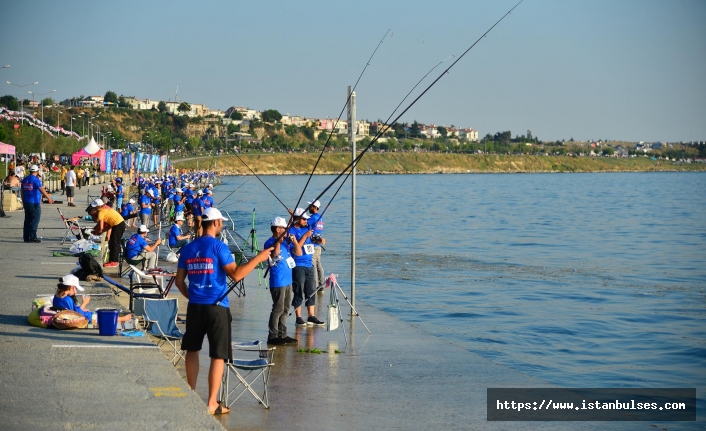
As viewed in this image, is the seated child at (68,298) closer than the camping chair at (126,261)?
Yes

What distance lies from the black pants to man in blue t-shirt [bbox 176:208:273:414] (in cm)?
981

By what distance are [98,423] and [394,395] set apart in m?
3.70

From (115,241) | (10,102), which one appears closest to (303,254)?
(115,241)

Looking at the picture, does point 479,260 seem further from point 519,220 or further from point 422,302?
point 519,220

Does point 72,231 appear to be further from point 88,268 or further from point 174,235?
point 88,268

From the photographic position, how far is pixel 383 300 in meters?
18.4

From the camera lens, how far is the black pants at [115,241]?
16.5 meters

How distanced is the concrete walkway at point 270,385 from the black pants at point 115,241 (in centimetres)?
326

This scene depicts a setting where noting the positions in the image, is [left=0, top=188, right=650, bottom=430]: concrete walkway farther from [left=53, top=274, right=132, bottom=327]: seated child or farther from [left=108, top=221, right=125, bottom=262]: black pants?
[left=108, top=221, right=125, bottom=262]: black pants

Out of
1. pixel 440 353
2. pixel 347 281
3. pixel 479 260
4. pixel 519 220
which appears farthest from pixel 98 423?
pixel 519 220

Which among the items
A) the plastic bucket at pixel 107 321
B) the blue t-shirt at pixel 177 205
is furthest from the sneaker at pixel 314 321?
the blue t-shirt at pixel 177 205

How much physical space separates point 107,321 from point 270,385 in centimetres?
183

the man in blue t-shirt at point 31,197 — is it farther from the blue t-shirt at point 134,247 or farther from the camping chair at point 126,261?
the blue t-shirt at point 134,247

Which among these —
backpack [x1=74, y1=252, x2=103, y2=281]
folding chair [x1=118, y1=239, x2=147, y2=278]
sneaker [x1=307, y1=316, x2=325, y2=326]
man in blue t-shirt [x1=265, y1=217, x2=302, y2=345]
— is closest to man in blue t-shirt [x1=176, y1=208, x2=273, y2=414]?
man in blue t-shirt [x1=265, y1=217, x2=302, y2=345]
